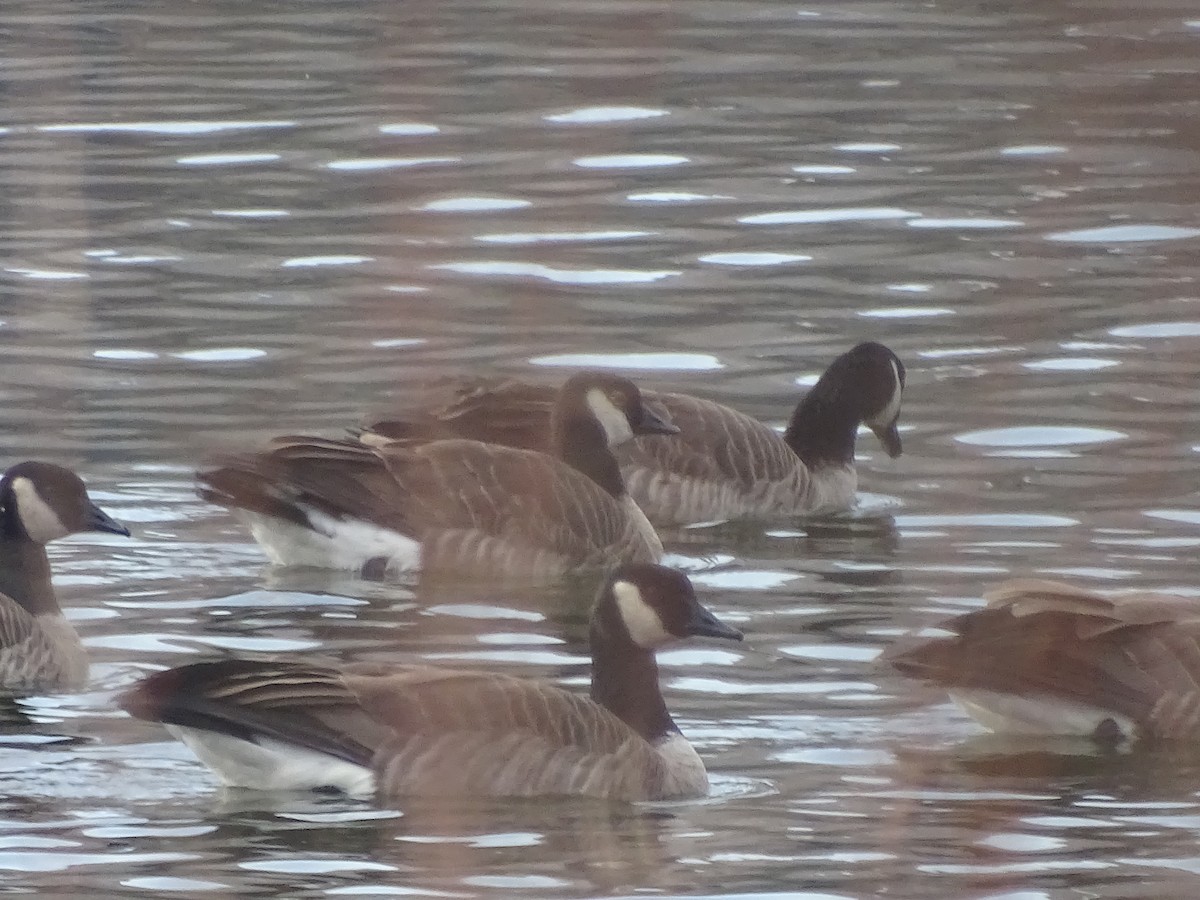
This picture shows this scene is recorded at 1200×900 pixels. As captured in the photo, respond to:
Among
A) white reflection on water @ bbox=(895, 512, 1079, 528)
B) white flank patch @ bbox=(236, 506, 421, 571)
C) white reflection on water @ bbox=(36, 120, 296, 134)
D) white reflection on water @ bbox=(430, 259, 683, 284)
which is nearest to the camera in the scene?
white flank patch @ bbox=(236, 506, 421, 571)

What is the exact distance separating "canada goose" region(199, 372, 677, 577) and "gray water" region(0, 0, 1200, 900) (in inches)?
10.3

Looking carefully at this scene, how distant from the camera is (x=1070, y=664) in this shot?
940cm

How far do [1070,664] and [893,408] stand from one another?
5.09 meters

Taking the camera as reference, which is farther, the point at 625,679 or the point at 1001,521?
the point at 1001,521

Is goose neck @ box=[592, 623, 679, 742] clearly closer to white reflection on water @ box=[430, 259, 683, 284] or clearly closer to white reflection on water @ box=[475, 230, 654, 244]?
white reflection on water @ box=[430, 259, 683, 284]

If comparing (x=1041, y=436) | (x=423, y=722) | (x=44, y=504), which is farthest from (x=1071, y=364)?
(x=423, y=722)

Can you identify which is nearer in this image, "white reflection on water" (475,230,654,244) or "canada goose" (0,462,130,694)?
"canada goose" (0,462,130,694)

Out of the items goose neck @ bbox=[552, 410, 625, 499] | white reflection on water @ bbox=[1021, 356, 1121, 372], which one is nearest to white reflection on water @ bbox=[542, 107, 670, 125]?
white reflection on water @ bbox=[1021, 356, 1121, 372]

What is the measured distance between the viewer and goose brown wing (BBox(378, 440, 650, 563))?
12453mm

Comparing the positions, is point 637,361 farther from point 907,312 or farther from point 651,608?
point 651,608

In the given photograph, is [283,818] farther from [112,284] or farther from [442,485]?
[112,284]

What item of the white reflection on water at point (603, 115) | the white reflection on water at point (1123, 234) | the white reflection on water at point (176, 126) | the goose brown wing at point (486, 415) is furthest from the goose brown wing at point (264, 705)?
the white reflection on water at point (176, 126)

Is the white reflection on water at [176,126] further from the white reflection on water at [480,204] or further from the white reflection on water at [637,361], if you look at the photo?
the white reflection on water at [637,361]

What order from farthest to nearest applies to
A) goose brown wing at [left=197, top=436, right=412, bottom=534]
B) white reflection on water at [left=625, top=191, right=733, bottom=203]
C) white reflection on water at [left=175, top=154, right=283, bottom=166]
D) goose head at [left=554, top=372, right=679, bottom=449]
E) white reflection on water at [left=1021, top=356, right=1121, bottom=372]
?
white reflection on water at [left=175, top=154, right=283, bottom=166] → white reflection on water at [left=625, top=191, right=733, bottom=203] → white reflection on water at [left=1021, top=356, right=1121, bottom=372] → goose head at [left=554, top=372, right=679, bottom=449] → goose brown wing at [left=197, top=436, right=412, bottom=534]
